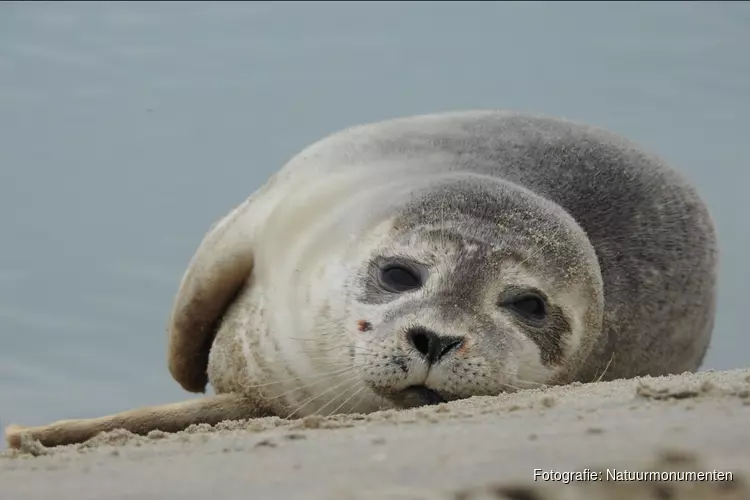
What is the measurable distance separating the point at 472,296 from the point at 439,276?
11cm

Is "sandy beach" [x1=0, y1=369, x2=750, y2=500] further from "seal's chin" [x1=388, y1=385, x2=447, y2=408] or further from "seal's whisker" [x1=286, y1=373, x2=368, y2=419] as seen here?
"seal's whisker" [x1=286, y1=373, x2=368, y2=419]

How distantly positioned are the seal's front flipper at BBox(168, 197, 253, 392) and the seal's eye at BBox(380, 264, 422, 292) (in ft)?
3.16

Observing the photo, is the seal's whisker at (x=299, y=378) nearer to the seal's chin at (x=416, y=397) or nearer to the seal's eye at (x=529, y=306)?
the seal's chin at (x=416, y=397)

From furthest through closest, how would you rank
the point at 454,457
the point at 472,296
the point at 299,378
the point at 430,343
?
the point at 299,378
the point at 472,296
the point at 430,343
the point at 454,457

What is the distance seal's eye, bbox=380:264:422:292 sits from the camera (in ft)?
11.5

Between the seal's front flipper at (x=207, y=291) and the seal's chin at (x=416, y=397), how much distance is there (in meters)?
1.31

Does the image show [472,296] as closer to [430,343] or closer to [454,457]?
[430,343]

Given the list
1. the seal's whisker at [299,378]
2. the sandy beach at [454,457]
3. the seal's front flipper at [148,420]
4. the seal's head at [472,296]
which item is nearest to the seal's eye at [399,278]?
the seal's head at [472,296]

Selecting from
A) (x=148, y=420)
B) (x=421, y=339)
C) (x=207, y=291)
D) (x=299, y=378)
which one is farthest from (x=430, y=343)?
(x=207, y=291)

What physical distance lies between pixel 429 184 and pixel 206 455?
194cm

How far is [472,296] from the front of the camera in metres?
3.40

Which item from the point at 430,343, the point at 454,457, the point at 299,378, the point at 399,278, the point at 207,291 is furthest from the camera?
the point at 207,291

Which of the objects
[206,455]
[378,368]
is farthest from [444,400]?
[206,455]

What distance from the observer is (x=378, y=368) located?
128 inches
